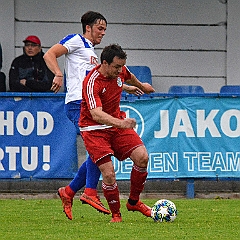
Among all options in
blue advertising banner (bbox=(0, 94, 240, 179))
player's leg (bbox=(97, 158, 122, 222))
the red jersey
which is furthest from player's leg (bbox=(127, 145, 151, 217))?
blue advertising banner (bbox=(0, 94, 240, 179))

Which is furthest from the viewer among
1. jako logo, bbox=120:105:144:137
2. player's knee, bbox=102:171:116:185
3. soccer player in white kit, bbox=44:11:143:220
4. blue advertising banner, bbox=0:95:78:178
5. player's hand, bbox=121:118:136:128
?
jako logo, bbox=120:105:144:137

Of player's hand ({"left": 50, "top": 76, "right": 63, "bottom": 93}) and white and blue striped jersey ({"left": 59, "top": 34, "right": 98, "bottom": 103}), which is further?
white and blue striped jersey ({"left": 59, "top": 34, "right": 98, "bottom": 103})

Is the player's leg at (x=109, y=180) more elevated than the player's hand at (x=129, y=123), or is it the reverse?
the player's hand at (x=129, y=123)

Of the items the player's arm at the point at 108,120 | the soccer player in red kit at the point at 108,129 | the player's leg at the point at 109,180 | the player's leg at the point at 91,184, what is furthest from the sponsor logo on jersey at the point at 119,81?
the player's leg at the point at 91,184

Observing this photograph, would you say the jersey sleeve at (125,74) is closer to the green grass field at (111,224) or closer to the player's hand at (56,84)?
the player's hand at (56,84)

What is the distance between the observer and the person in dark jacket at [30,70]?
13.2 metres

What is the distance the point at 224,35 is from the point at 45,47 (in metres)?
2.97

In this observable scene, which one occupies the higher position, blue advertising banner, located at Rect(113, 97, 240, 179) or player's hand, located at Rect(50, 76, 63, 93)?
player's hand, located at Rect(50, 76, 63, 93)

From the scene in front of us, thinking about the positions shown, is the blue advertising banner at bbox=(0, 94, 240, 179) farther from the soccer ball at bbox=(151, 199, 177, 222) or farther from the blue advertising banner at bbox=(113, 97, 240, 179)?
the soccer ball at bbox=(151, 199, 177, 222)

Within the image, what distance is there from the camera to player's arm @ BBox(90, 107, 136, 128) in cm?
770

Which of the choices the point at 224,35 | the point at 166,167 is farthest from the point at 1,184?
the point at 224,35

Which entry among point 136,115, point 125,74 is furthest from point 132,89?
point 136,115

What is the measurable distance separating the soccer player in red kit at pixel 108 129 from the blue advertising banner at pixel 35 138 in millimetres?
3669

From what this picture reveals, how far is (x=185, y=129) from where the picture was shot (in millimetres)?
12133
